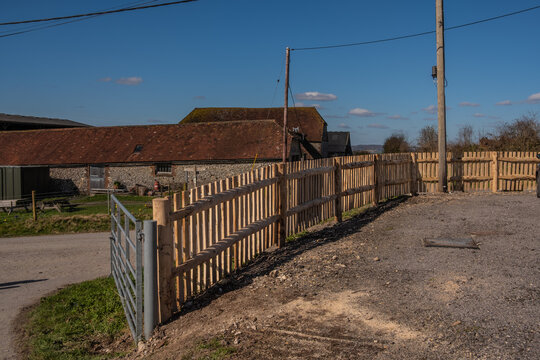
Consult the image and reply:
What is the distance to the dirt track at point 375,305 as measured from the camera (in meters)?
4.11

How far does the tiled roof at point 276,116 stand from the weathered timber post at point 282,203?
1682 inches

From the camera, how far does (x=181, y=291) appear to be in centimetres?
541

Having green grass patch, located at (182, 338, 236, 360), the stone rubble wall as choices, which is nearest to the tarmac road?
green grass patch, located at (182, 338, 236, 360)

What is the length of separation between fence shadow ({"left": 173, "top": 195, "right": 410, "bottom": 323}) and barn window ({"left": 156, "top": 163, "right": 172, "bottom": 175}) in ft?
80.1

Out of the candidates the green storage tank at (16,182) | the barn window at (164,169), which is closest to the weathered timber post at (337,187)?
the barn window at (164,169)

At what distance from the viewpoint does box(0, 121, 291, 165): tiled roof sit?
115 ft

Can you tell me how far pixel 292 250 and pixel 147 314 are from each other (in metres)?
3.76

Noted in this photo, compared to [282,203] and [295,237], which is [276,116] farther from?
[282,203]

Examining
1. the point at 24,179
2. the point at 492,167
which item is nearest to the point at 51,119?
the point at 24,179

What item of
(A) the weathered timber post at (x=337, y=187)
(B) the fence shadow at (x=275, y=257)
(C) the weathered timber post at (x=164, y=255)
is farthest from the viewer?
(A) the weathered timber post at (x=337, y=187)

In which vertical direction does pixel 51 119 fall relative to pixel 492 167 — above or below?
above

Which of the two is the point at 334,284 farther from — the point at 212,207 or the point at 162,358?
the point at 162,358

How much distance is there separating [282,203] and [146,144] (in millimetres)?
30858

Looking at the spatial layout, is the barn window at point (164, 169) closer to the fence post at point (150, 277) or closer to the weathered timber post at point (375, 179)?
the weathered timber post at point (375, 179)
